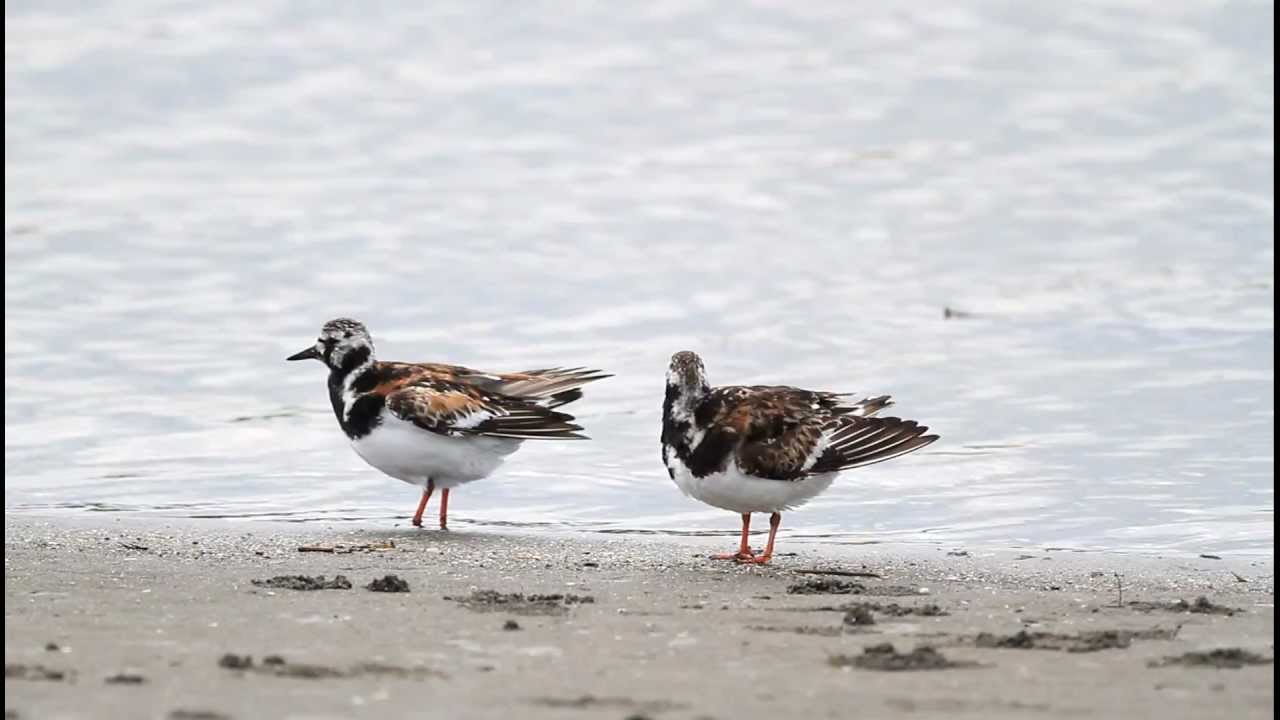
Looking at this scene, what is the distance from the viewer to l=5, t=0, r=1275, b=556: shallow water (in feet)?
34.9

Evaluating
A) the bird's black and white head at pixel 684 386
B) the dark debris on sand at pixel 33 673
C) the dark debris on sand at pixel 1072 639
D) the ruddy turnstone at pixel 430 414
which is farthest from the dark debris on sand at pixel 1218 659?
the ruddy turnstone at pixel 430 414

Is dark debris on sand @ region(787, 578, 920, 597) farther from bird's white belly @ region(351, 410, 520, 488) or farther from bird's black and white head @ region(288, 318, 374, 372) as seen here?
bird's black and white head @ region(288, 318, 374, 372)

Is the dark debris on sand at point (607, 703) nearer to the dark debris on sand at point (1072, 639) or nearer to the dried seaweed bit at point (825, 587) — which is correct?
the dark debris on sand at point (1072, 639)

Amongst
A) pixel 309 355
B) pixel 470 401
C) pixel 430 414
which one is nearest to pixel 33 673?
pixel 430 414

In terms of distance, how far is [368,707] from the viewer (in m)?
5.05

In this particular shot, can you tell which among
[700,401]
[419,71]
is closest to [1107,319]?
[700,401]

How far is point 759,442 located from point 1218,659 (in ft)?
9.64

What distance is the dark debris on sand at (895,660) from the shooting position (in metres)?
5.61

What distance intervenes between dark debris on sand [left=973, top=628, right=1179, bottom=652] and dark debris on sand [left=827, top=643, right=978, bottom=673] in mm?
284

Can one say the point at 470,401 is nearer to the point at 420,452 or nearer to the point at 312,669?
the point at 420,452

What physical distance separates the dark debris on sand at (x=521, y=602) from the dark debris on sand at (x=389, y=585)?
0.68ft

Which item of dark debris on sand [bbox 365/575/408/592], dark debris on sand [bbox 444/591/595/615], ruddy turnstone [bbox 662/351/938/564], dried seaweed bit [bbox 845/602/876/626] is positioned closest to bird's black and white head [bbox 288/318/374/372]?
ruddy turnstone [bbox 662/351/938/564]

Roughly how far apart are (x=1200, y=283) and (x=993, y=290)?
145cm

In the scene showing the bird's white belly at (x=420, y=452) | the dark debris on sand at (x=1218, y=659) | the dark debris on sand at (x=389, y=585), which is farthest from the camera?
the bird's white belly at (x=420, y=452)
